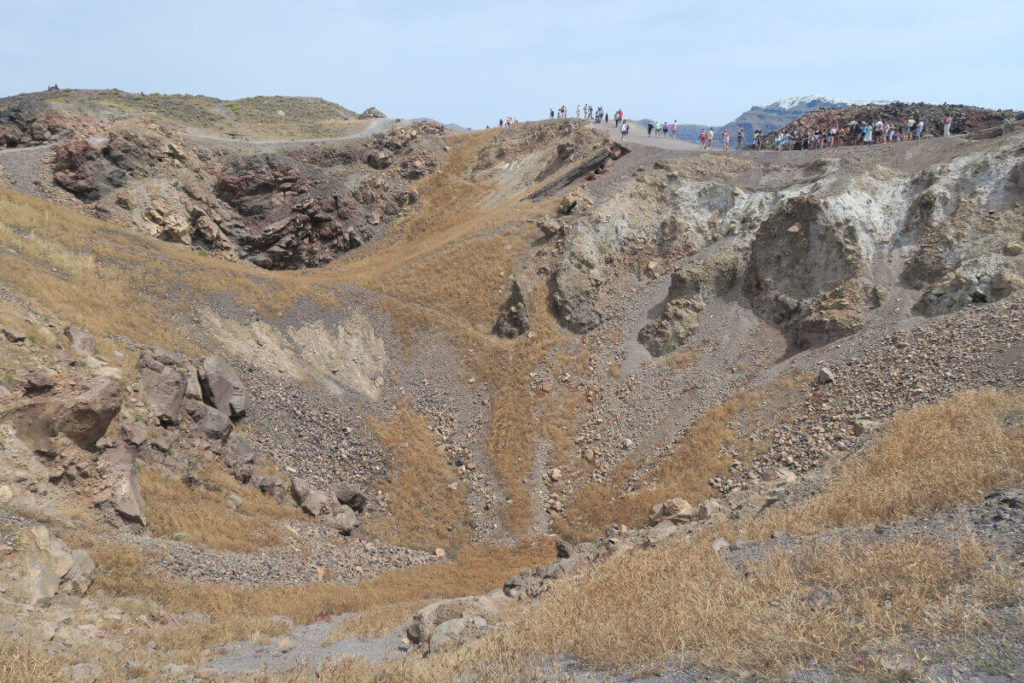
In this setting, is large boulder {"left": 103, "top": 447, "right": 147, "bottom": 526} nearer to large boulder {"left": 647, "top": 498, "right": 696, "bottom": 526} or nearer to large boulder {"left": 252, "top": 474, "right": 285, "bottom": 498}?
large boulder {"left": 252, "top": 474, "right": 285, "bottom": 498}

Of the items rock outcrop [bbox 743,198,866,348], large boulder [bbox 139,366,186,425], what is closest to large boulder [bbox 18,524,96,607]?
large boulder [bbox 139,366,186,425]

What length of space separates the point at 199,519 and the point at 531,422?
14.4 metres

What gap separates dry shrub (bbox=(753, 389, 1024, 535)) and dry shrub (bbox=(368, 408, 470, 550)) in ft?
44.4

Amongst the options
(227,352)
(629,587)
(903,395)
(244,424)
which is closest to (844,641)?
(629,587)

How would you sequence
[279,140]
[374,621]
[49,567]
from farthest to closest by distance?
[279,140]
[374,621]
[49,567]

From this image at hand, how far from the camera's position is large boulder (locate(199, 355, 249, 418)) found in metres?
20.8

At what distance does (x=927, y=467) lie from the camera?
39.4 ft

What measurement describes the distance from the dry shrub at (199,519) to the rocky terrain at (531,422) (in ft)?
0.33

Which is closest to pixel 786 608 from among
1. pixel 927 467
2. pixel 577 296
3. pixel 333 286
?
pixel 927 467

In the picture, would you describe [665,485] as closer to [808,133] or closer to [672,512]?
[672,512]

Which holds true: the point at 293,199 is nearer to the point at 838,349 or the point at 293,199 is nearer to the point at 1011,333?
the point at 838,349

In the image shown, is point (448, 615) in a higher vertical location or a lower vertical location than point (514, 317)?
lower

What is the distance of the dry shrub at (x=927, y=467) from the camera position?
32.0ft

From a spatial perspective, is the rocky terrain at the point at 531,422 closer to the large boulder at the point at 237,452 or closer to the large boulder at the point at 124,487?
the large boulder at the point at 124,487
